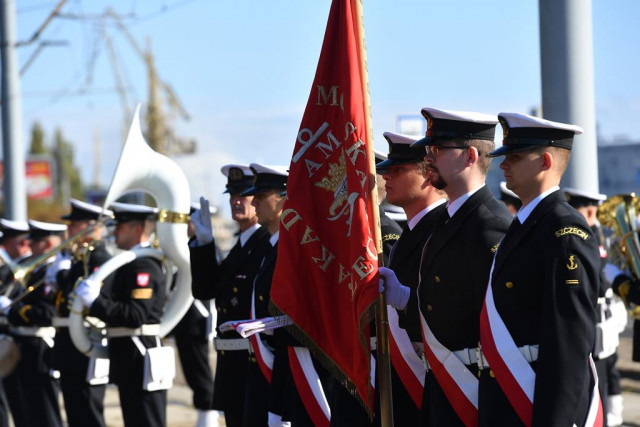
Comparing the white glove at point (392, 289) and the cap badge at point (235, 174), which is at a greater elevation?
the cap badge at point (235, 174)

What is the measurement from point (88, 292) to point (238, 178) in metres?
1.53

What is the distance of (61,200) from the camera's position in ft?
295

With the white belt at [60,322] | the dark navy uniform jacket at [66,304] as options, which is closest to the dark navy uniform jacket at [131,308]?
the dark navy uniform jacket at [66,304]

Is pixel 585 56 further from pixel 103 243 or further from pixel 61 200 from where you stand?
pixel 61 200

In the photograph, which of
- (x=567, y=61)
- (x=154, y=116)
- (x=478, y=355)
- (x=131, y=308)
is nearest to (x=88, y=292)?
(x=131, y=308)

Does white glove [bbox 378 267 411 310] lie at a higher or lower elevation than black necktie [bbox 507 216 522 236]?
lower

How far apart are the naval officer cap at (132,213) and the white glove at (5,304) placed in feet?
5.69

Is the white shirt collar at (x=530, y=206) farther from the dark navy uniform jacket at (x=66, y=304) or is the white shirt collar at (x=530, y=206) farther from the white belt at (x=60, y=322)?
the white belt at (x=60, y=322)

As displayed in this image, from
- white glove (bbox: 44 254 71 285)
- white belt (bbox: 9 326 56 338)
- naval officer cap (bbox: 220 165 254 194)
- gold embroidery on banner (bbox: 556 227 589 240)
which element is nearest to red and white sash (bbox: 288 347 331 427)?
naval officer cap (bbox: 220 165 254 194)

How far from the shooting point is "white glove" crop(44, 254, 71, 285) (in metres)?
9.25

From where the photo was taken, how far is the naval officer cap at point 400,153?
204 inches

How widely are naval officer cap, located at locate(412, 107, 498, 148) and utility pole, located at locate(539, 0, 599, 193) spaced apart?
7.90 ft

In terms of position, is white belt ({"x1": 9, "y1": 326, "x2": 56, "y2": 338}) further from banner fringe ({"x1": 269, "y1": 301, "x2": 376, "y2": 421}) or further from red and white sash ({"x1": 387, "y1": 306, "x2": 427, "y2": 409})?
red and white sash ({"x1": 387, "y1": 306, "x2": 427, "y2": 409})

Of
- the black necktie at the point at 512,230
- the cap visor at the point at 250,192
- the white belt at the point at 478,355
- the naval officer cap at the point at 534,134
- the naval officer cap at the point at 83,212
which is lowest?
the naval officer cap at the point at 83,212
